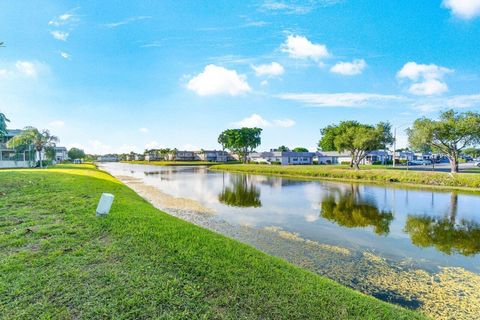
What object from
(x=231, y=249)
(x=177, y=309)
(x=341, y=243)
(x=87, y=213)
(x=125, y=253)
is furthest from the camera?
(x=341, y=243)

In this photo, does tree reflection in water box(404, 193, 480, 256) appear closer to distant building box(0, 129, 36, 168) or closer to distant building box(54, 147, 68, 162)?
distant building box(0, 129, 36, 168)

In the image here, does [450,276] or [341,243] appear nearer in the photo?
[450,276]

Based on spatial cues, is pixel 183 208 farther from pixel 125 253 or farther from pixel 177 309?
pixel 177 309

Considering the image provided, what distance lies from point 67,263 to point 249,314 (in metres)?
3.87

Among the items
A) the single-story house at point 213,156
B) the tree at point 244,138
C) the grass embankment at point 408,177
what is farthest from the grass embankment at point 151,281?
the single-story house at point 213,156

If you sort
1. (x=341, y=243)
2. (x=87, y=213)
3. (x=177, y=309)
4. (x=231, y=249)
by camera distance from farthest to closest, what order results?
(x=341, y=243), (x=87, y=213), (x=231, y=249), (x=177, y=309)

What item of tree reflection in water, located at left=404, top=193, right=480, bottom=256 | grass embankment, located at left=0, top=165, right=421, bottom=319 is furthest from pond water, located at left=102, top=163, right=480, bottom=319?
grass embankment, located at left=0, top=165, right=421, bottom=319

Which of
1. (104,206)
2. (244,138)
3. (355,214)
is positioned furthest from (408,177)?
(244,138)

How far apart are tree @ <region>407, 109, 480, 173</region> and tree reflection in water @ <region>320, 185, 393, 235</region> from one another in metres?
23.9

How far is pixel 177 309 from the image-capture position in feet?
12.8

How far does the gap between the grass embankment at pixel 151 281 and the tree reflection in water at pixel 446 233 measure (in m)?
7.37

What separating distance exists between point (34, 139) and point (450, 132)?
65027mm

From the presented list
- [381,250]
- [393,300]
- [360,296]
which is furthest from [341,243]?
[360,296]

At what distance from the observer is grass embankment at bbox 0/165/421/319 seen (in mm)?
3893
